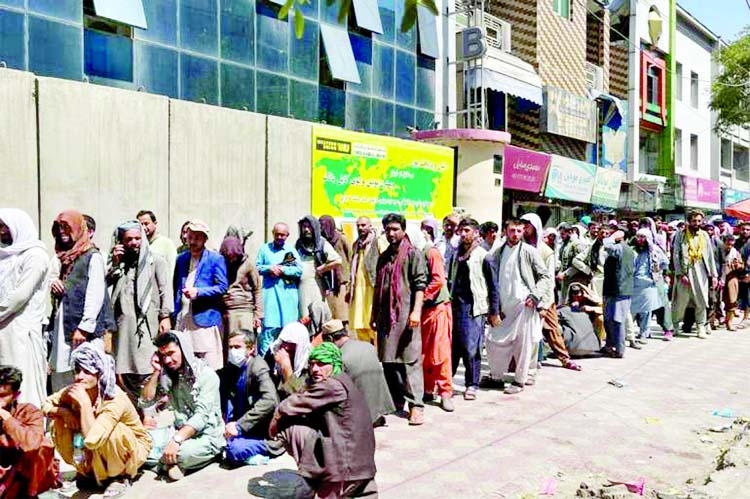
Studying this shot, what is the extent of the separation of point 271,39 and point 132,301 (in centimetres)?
747

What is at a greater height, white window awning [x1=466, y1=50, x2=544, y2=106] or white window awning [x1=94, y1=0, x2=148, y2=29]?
white window awning [x1=466, y1=50, x2=544, y2=106]

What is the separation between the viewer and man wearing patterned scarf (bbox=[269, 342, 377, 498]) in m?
4.05

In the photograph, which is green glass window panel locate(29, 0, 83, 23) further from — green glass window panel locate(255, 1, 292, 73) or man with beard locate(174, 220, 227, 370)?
man with beard locate(174, 220, 227, 370)

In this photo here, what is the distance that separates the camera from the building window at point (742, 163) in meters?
36.9

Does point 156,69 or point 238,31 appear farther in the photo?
point 238,31

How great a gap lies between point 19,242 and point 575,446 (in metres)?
4.11

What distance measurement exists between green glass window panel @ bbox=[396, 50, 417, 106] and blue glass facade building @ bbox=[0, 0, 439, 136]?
0.02m

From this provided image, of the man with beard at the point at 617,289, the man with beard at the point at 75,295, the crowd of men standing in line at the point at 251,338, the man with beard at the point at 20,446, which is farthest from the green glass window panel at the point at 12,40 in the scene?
the man with beard at the point at 617,289

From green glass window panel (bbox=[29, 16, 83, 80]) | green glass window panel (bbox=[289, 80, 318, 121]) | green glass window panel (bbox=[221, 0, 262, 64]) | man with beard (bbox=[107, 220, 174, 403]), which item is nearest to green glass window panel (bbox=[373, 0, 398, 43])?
green glass window panel (bbox=[289, 80, 318, 121])

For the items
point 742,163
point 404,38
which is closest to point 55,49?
point 404,38

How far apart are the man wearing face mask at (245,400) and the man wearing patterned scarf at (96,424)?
68cm

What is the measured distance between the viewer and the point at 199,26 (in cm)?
1073

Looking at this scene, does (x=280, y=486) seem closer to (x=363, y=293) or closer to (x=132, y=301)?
(x=132, y=301)

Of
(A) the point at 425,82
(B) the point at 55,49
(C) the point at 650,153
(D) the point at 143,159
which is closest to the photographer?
(D) the point at 143,159
